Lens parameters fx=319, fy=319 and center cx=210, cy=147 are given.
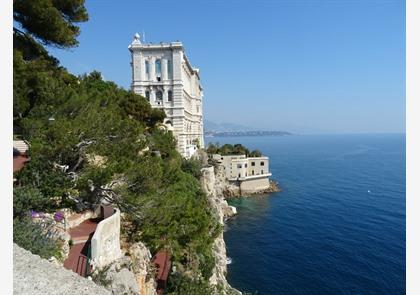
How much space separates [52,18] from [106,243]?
422 inches

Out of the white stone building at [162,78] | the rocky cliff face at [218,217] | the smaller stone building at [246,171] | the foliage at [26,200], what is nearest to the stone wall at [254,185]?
the smaller stone building at [246,171]

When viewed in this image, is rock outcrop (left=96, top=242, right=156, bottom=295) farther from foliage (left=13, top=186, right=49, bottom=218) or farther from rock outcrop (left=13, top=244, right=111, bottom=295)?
foliage (left=13, top=186, right=49, bottom=218)

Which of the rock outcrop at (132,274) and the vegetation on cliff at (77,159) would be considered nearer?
the rock outcrop at (132,274)

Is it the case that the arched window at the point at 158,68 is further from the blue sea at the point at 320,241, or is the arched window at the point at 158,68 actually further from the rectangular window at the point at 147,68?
the blue sea at the point at 320,241

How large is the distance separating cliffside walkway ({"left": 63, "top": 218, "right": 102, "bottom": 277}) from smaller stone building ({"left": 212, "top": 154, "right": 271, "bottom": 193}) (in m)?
47.5

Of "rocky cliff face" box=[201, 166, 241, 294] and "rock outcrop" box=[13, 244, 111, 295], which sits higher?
"rock outcrop" box=[13, 244, 111, 295]

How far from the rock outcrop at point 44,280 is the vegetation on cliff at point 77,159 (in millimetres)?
3749

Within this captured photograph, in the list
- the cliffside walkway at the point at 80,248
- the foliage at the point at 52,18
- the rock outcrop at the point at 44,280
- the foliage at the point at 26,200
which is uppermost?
the foliage at the point at 52,18

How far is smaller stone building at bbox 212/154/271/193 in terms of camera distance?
62969 mm

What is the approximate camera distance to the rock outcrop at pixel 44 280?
6332 millimetres

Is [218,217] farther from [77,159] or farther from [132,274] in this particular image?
[132,274]

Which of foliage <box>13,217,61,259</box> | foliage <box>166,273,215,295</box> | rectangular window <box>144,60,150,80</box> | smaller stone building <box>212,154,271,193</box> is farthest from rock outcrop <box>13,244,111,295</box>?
smaller stone building <box>212,154,271,193</box>

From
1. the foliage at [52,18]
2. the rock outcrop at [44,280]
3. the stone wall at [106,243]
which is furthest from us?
the foliage at [52,18]

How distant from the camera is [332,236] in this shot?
39.0m
